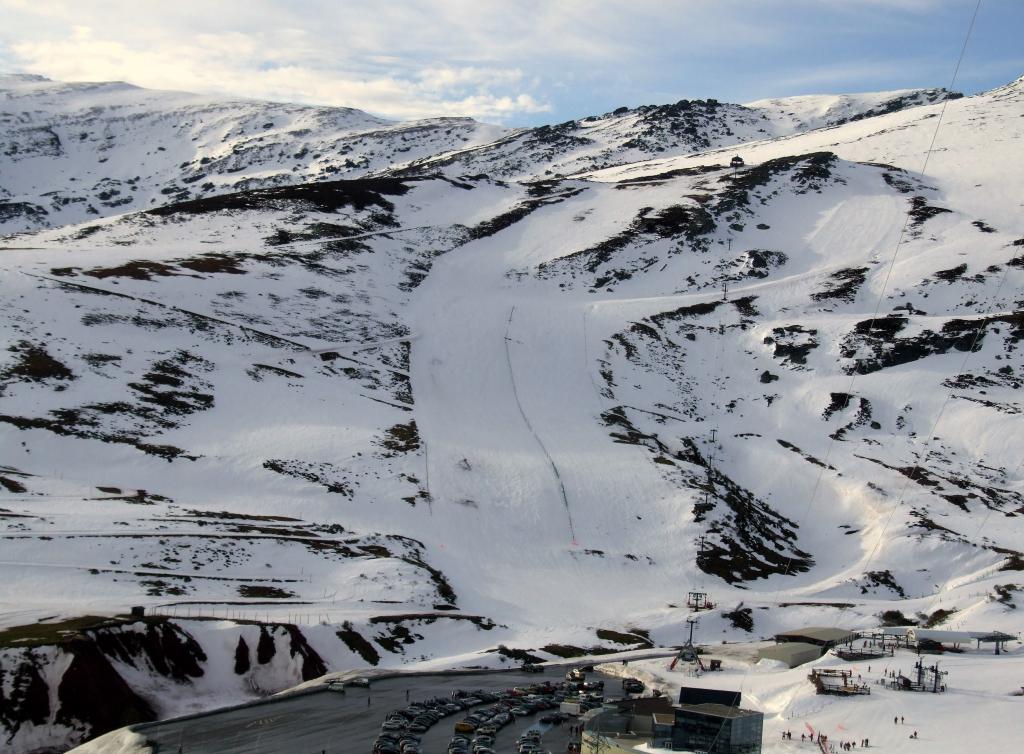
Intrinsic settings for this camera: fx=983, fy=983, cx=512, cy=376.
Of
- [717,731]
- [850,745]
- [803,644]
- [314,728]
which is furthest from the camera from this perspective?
[803,644]

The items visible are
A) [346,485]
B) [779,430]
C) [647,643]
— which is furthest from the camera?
[779,430]

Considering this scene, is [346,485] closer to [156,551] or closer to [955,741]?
[156,551]

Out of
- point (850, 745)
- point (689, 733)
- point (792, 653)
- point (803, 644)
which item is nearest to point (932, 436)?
point (803, 644)

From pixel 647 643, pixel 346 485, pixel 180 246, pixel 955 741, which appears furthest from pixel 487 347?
pixel 955 741

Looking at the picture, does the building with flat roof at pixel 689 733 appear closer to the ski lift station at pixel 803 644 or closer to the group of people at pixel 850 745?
the group of people at pixel 850 745

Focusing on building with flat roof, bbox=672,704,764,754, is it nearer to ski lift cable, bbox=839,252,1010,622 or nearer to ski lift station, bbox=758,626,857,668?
ski lift station, bbox=758,626,857,668

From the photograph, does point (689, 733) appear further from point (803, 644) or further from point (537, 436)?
point (537, 436)

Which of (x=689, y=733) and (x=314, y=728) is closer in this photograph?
(x=689, y=733)

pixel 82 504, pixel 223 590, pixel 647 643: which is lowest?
pixel 647 643
